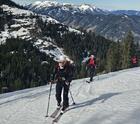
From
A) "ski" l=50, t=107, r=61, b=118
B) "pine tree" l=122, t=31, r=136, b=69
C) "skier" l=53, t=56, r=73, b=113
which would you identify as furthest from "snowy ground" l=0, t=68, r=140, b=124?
"pine tree" l=122, t=31, r=136, b=69

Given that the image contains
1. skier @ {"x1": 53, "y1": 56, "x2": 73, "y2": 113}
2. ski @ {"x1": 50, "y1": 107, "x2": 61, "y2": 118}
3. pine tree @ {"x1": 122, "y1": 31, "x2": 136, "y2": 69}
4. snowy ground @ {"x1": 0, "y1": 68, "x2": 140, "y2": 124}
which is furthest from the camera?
pine tree @ {"x1": 122, "y1": 31, "x2": 136, "y2": 69}

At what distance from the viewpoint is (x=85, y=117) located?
57.8 ft

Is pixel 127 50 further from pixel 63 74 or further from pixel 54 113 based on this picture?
pixel 63 74

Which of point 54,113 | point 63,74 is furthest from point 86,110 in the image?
point 63,74

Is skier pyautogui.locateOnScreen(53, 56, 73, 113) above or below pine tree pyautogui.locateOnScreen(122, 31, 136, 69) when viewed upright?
above

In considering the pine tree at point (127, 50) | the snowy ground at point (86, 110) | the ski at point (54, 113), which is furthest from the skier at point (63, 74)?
the pine tree at point (127, 50)

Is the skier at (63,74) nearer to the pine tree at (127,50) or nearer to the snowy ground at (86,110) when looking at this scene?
the snowy ground at (86,110)

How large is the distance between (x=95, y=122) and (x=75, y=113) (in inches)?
88.5

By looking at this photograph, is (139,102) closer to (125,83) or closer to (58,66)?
(58,66)

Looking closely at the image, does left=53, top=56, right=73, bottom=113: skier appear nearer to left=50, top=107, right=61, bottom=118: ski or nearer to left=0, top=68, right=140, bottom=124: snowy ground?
left=50, top=107, right=61, bottom=118: ski

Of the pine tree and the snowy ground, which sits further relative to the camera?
the pine tree

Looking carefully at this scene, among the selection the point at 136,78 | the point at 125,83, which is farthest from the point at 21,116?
the point at 136,78

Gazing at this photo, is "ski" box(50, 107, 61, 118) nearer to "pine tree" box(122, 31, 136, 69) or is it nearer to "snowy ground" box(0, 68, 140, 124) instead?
"snowy ground" box(0, 68, 140, 124)

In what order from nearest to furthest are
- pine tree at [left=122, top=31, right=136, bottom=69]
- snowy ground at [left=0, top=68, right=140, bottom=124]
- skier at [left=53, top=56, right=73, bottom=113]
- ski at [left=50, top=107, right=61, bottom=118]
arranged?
snowy ground at [left=0, top=68, right=140, bottom=124]
skier at [left=53, top=56, right=73, bottom=113]
ski at [left=50, top=107, right=61, bottom=118]
pine tree at [left=122, top=31, right=136, bottom=69]
